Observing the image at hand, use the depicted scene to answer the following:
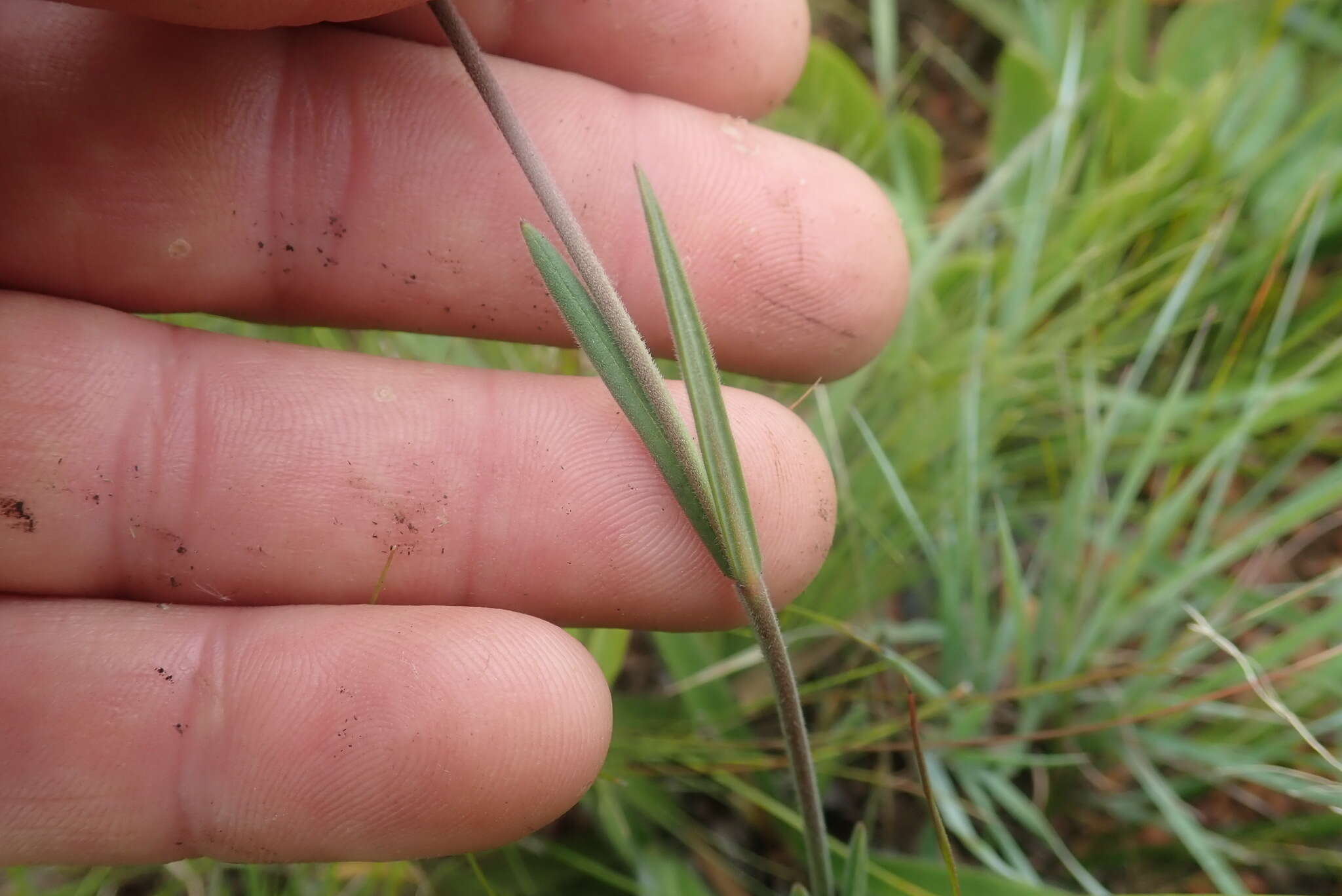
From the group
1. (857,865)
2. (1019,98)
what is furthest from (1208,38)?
(857,865)

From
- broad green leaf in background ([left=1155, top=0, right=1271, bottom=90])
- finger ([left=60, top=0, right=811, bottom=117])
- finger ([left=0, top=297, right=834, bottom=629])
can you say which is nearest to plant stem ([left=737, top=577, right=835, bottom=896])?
finger ([left=0, top=297, right=834, bottom=629])

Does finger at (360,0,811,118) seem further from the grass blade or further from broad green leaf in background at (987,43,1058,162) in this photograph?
broad green leaf in background at (987,43,1058,162)

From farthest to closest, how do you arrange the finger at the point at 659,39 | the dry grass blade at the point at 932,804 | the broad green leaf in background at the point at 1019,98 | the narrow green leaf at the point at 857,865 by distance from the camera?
the broad green leaf in background at the point at 1019,98 → the finger at the point at 659,39 → the narrow green leaf at the point at 857,865 → the dry grass blade at the point at 932,804

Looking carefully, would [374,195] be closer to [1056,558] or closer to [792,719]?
[792,719]

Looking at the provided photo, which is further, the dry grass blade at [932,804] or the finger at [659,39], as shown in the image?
the finger at [659,39]

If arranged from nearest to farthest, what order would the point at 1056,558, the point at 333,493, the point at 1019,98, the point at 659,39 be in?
the point at 333,493, the point at 659,39, the point at 1056,558, the point at 1019,98

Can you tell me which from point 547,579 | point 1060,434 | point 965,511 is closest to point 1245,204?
point 1060,434

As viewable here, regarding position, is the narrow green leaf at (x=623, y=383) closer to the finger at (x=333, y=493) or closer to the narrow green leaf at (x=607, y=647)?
the finger at (x=333, y=493)

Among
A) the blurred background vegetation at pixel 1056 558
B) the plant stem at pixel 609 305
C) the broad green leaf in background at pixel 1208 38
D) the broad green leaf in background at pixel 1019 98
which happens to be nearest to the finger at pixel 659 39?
the plant stem at pixel 609 305
